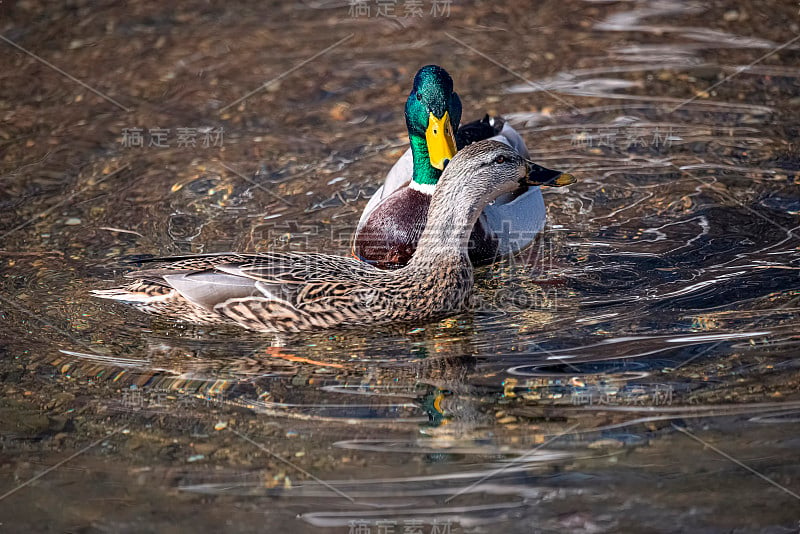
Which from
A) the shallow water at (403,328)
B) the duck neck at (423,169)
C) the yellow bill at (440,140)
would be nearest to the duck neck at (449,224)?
the shallow water at (403,328)

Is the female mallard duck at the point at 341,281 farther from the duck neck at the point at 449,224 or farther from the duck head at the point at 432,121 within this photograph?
the duck head at the point at 432,121

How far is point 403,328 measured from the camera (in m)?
5.80

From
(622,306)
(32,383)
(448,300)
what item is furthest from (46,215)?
(622,306)

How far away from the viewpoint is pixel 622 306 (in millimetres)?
5922

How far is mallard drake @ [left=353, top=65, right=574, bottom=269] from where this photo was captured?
688 centimetres

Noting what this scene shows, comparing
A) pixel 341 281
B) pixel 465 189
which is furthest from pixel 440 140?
pixel 341 281

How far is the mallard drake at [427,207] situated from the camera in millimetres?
6875

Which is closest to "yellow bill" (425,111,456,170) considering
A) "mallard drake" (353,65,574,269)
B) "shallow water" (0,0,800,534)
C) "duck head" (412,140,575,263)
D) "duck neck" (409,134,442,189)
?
"mallard drake" (353,65,574,269)

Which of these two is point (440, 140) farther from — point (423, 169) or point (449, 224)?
point (449, 224)

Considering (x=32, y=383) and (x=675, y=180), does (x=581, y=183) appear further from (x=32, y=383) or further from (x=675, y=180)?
(x=32, y=383)

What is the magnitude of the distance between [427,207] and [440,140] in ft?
1.56

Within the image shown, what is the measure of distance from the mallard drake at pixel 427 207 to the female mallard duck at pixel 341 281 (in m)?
0.89

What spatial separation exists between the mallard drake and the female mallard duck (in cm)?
89

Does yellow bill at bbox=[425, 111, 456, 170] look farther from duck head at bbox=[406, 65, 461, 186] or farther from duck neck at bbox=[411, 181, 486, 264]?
duck neck at bbox=[411, 181, 486, 264]
